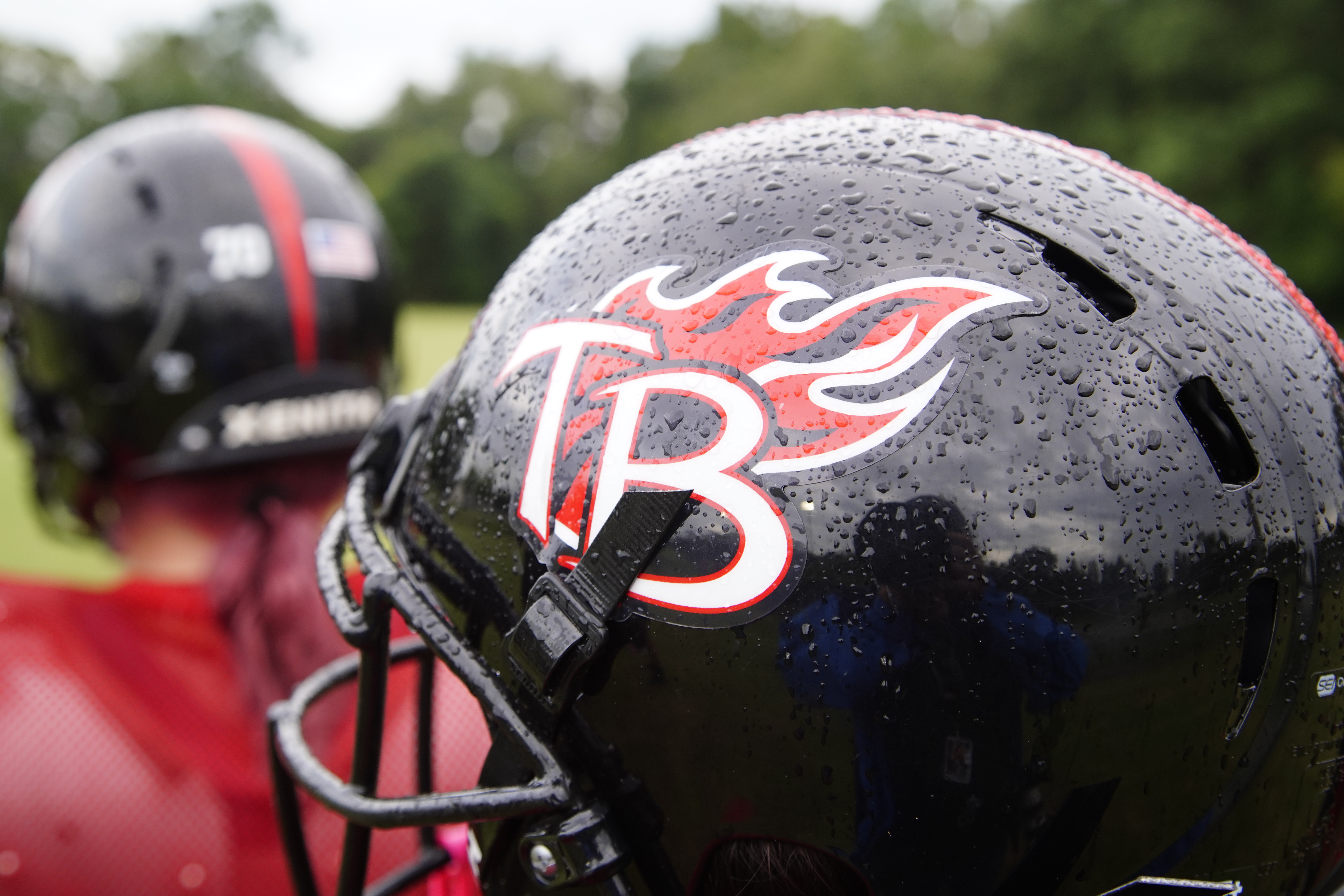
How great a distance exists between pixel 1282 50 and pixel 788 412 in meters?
23.2

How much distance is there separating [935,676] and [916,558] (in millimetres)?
130

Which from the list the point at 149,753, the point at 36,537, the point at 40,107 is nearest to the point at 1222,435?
the point at 149,753

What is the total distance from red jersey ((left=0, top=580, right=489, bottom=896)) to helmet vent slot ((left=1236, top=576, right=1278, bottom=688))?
1553 mm

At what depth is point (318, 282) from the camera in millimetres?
2574

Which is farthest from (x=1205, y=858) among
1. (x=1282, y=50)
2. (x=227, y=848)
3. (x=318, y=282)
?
(x=1282, y=50)

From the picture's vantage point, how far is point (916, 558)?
103 centimetres

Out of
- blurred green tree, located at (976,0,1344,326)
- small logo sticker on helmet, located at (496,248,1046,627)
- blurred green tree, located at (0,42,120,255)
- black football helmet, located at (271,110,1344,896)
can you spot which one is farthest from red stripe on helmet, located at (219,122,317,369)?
blurred green tree, located at (0,42,120,255)

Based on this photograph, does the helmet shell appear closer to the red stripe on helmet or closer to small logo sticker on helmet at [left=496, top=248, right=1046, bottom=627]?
small logo sticker on helmet at [left=496, top=248, right=1046, bottom=627]

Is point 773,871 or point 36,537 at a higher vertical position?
point 773,871

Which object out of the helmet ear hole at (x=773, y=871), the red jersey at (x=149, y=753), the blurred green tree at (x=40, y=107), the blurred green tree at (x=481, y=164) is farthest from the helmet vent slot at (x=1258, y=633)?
the blurred green tree at (x=40, y=107)

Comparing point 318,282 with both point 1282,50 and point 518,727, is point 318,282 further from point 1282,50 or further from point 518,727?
point 1282,50

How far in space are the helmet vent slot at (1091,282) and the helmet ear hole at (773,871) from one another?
0.71 meters

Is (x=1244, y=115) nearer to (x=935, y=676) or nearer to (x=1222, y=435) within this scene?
(x=1222, y=435)

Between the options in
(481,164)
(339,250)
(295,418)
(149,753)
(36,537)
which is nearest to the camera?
(149,753)
